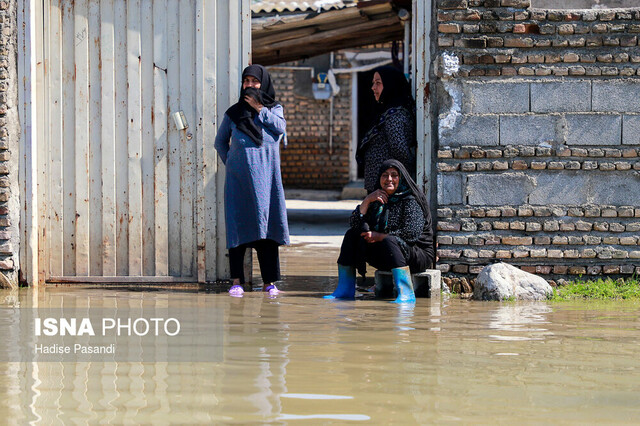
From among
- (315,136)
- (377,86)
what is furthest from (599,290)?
(315,136)

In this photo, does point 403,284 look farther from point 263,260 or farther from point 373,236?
point 263,260

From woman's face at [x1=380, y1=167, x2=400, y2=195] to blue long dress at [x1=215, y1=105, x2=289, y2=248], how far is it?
797 millimetres

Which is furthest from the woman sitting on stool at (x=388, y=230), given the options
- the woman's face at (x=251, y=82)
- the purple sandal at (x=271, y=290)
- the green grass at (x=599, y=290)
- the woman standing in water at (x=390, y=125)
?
the woman's face at (x=251, y=82)

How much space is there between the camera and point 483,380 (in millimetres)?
3447

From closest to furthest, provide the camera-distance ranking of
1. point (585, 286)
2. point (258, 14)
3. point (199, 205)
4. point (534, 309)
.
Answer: point (534, 309)
point (585, 286)
point (199, 205)
point (258, 14)

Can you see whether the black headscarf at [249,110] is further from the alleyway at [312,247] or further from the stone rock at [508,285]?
the stone rock at [508,285]

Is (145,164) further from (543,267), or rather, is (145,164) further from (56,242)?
(543,267)

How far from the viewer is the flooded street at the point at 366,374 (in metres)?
2.97

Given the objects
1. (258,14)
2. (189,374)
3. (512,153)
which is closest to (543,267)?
(512,153)

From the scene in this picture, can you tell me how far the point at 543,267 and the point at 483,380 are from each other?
10.0ft

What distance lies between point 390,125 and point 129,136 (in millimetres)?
2011

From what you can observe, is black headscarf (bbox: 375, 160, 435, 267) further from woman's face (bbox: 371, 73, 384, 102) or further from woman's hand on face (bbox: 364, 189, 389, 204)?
woman's face (bbox: 371, 73, 384, 102)

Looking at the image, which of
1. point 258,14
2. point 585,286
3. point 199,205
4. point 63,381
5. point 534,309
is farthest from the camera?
point 258,14

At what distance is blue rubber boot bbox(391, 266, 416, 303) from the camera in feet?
19.1
